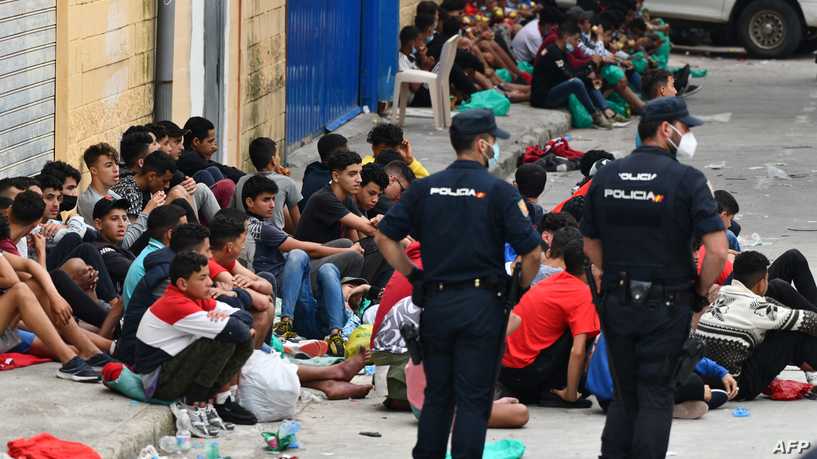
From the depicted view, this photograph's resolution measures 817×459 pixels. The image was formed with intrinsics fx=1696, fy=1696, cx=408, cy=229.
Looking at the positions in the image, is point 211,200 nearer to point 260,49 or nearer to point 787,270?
point 787,270

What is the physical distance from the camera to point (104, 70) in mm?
11508

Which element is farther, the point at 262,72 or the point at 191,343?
the point at 262,72

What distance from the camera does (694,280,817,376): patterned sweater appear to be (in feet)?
29.2

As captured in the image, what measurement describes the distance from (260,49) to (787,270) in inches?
239

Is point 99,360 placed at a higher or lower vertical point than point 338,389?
higher

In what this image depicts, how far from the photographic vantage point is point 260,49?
49.0ft

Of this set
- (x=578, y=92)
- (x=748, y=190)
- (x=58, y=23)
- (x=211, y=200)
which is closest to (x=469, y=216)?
(x=211, y=200)

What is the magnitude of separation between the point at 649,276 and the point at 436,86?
11.3 m

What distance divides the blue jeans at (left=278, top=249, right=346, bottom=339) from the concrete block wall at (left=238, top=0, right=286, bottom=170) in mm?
4229

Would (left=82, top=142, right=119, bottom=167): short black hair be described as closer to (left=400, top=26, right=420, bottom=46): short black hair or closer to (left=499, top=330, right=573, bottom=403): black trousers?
(left=499, top=330, right=573, bottom=403): black trousers

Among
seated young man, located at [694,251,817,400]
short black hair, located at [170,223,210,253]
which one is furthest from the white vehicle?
short black hair, located at [170,223,210,253]

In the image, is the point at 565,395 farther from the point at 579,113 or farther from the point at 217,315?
the point at 579,113

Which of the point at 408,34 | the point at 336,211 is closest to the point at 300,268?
the point at 336,211

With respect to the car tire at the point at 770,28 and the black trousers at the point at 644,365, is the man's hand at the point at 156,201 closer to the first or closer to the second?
the black trousers at the point at 644,365
